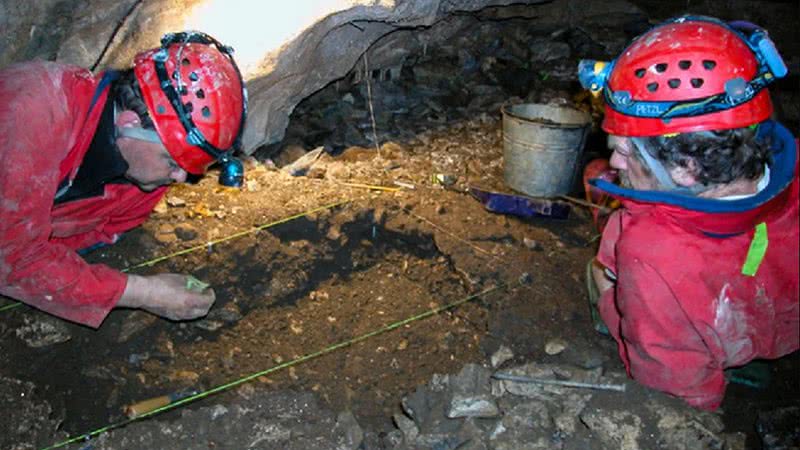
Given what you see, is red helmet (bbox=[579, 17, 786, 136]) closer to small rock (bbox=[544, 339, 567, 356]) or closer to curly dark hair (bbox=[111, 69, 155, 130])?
small rock (bbox=[544, 339, 567, 356])

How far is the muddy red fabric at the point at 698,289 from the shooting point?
9.17 feet

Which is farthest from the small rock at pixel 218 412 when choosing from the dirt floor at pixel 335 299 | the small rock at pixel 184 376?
the small rock at pixel 184 376

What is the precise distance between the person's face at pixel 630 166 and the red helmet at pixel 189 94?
1.79 metres

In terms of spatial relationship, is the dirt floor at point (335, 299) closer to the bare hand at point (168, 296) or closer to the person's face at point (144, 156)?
the bare hand at point (168, 296)

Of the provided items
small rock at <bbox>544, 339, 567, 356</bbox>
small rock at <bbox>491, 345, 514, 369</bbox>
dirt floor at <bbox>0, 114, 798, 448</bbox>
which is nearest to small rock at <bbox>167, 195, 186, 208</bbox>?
dirt floor at <bbox>0, 114, 798, 448</bbox>

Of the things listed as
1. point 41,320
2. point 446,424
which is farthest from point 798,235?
point 41,320

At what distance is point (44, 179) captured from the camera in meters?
2.86

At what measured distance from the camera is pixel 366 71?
20.3 feet

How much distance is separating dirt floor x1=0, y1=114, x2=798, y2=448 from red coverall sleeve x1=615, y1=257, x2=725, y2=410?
36cm

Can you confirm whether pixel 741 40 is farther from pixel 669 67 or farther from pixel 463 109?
pixel 463 109

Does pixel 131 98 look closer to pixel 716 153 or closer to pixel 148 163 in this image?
pixel 148 163

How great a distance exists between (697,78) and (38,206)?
2.82 m

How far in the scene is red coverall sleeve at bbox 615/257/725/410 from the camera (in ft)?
9.23

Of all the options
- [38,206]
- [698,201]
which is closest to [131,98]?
[38,206]
